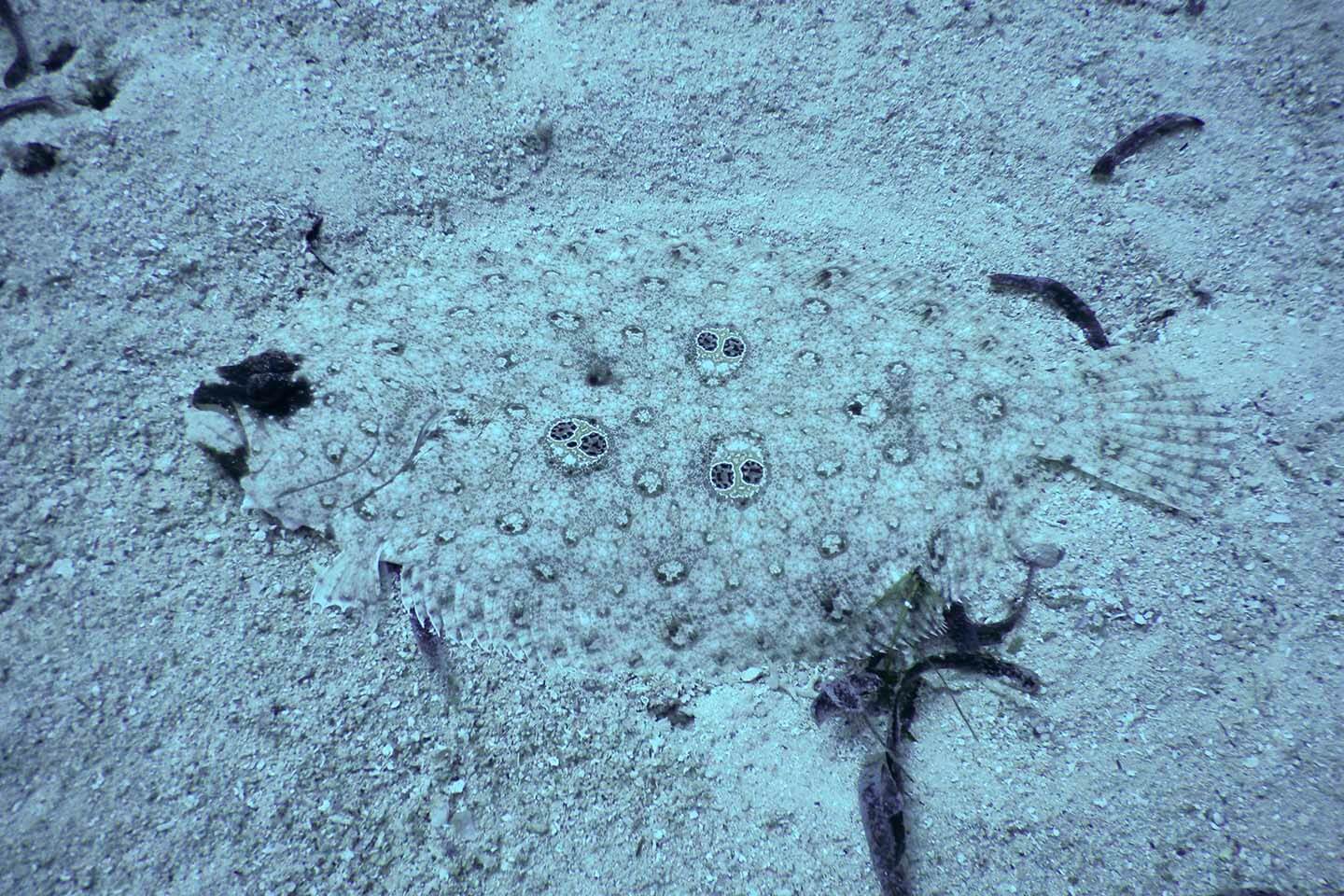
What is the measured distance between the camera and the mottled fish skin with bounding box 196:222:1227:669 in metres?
2.15

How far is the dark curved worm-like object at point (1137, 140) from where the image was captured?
9.34ft

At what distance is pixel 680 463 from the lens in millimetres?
2197

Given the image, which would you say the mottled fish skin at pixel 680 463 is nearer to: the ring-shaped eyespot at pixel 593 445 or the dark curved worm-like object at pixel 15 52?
the ring-shaped eyespot at pixel 593 445

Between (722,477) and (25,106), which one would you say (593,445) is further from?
(25,106)

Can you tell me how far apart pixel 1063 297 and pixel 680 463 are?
1.59 metres

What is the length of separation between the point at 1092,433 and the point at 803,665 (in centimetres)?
120

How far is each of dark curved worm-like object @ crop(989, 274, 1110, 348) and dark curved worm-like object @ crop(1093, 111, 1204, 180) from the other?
0.56 metres

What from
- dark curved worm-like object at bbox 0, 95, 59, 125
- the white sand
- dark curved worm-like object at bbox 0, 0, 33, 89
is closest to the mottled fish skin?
the white sand

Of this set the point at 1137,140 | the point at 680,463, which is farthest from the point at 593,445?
the point at 1137,140

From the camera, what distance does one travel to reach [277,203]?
2.79 meters

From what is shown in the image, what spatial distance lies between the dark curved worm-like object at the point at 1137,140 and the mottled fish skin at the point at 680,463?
99cm

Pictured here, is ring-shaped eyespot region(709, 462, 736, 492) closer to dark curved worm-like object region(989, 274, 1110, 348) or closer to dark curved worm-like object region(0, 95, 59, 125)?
dark curved worm-like object region(989, 274, 1110, 348)

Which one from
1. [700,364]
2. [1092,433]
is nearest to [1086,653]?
[1092,433]

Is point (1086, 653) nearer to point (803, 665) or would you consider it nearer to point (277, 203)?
point (803, 665)
